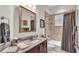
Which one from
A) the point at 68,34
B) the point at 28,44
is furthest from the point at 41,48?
the point at 68,34

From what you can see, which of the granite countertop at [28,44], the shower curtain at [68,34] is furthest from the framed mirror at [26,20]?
the shower curtain at [68,34]

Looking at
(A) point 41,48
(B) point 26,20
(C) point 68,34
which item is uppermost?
(B) point 26,20

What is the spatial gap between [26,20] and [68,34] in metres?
0.61

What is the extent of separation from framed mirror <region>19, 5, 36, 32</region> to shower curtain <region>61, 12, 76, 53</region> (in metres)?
0.43

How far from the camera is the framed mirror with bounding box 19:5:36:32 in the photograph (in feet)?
5.24

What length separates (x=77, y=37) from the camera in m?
1.64

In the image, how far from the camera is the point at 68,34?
166 centimetres

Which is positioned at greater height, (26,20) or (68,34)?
(26,20)

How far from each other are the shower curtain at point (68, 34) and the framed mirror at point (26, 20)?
0.43 meters

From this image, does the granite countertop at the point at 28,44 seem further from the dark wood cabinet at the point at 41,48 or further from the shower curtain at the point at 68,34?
the shower curtain at the point at 68,34

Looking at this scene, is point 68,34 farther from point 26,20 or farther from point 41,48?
point 26,20

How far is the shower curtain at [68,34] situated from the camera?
1.63m

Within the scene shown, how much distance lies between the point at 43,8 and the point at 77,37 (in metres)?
0.61
